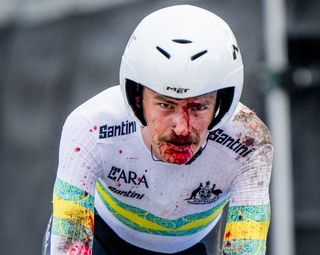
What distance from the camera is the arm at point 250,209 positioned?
5645 millimetres

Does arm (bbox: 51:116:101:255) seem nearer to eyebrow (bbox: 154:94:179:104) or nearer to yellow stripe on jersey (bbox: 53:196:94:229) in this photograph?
yellow stripe on jersey (bbox: 53:196:94:229)

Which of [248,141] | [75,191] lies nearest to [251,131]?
[248,141]

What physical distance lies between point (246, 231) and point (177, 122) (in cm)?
63

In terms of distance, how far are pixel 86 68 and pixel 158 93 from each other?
5.22 m

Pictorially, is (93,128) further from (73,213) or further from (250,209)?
(250,209)

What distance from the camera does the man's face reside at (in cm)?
539

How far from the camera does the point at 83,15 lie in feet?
36.2

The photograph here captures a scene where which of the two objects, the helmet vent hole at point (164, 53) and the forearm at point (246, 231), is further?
the forearm at point (246, 231)

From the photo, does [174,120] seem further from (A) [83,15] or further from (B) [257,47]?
(A) [83,15]

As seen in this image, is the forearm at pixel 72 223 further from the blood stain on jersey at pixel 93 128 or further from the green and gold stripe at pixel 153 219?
the green and gold stripe at pixel 153 219

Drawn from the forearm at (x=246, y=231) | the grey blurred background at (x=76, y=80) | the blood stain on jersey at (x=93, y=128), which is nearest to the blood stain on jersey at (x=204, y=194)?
the forearm at (x=246, y=231)

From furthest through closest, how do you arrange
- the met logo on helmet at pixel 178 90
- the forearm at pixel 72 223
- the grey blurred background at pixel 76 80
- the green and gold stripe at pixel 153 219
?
the grey blurred background at pixel 76 80, the green and gold stripe at pixel 153 219, the forearm at pixel 72 223, the met logo on helmet at pixel 178 90

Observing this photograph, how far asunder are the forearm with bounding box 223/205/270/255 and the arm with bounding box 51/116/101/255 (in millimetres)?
607

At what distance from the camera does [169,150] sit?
547cm
